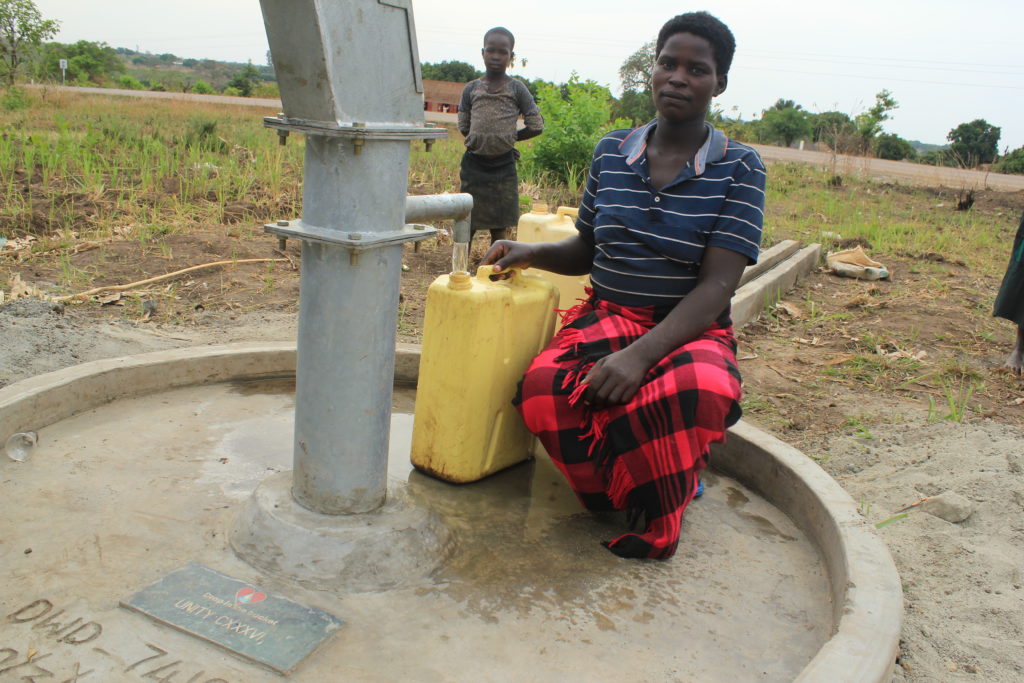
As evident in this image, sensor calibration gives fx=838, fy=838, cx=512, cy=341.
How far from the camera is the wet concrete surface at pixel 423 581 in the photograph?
1.52 metres

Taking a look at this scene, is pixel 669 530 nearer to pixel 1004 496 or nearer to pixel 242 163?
pixel 1004 496

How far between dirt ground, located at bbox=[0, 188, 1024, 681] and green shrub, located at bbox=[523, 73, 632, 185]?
2.01m

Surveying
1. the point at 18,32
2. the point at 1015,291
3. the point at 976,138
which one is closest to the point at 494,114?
the point at 1015,291

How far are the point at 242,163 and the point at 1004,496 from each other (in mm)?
6386

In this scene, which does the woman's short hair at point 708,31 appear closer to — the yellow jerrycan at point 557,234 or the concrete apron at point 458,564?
the yellow jerrycan at point 557,234

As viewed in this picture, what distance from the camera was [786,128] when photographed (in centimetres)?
2995

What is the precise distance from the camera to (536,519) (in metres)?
2.13

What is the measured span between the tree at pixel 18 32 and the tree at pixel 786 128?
73.0 feet

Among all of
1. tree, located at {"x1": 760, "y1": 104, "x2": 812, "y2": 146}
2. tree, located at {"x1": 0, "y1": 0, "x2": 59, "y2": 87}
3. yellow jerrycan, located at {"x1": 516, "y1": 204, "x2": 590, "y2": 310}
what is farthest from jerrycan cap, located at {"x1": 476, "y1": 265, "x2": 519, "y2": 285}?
tree, located at {"x1": 760, "y1": 104, "x2": 812, "y2": 146}

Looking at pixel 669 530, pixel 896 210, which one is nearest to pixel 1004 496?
pixel 669 530

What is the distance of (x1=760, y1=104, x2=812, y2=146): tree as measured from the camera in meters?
29.7

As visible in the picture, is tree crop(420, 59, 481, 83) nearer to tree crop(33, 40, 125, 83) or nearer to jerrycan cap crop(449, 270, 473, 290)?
tree crop(33, 40, 125, 83)

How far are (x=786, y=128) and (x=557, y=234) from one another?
A: 2967 cm

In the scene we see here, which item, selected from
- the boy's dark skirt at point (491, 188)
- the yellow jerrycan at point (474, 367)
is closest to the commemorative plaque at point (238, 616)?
the yellow jerrycan at point (474, 367)
